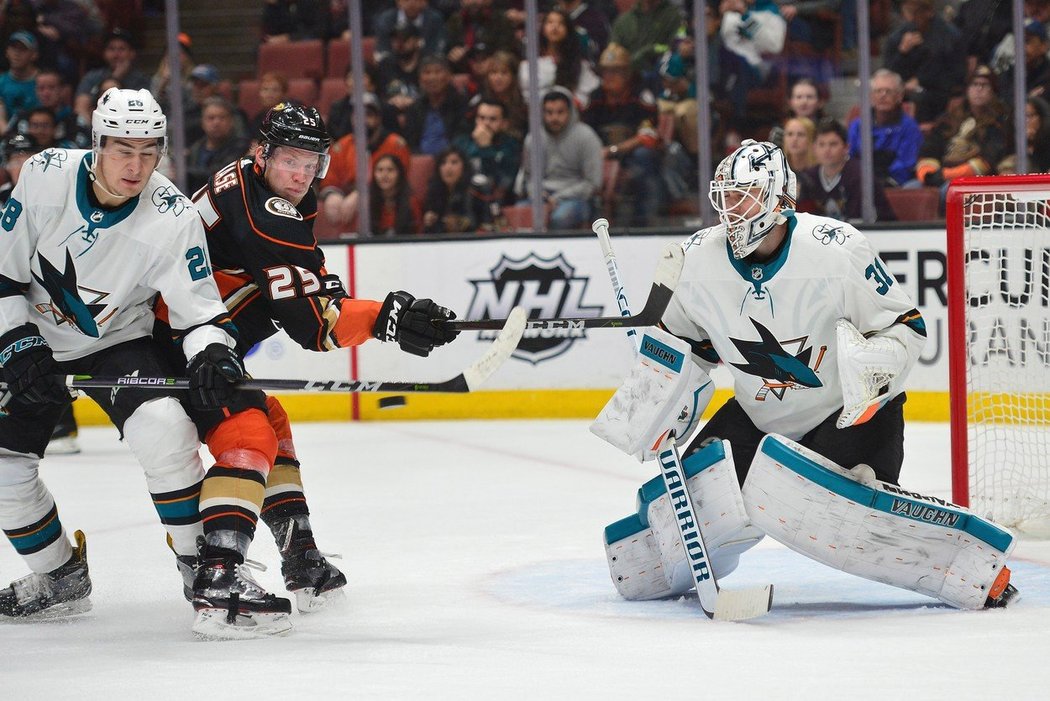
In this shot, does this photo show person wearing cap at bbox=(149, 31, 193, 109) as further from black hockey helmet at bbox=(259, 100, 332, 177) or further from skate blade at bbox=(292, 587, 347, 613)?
skate blade at bbox=(292, 587, 347, 613)

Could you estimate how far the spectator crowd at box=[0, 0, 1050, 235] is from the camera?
6.23 metres

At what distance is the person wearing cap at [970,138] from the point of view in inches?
242

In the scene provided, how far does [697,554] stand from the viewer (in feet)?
9.95

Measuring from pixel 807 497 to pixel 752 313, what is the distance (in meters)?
0.40

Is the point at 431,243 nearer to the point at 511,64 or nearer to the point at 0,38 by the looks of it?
the point at 511,64

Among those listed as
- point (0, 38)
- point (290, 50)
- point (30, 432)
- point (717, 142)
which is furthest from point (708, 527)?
point (0, 38)

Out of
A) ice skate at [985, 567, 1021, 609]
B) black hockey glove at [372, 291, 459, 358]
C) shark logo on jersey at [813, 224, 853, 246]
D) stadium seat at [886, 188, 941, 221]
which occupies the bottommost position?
ice skate at [985, 567, 1021, 609]

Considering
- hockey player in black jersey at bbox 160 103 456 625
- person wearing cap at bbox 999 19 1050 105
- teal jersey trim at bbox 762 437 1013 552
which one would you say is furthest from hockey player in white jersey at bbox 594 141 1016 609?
person wearing cap at bbox 999 19 1050 105

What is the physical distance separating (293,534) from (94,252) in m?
0.76

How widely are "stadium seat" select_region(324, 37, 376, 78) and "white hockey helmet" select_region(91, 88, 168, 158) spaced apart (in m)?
3.70

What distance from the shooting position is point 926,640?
2.73m

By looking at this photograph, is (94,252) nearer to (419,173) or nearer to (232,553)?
(232,553)

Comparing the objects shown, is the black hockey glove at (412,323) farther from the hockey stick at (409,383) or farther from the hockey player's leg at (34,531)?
the hockey player's leg at (34,531)

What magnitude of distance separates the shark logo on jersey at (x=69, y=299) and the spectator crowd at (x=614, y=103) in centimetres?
359
